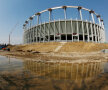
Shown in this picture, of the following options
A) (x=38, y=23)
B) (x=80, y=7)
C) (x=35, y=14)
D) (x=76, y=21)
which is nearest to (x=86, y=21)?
(x=76, y=21)

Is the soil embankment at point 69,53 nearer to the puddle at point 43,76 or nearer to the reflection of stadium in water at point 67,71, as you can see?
the reflection of stadium in water at point 67,71

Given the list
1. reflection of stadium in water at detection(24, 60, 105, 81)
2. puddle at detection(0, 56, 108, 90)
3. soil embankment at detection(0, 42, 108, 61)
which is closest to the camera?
puddle at detection(0, 56, 108, 90)

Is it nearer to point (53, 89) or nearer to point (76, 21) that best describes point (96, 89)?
point (53, 89)

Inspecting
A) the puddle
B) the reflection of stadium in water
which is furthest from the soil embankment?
the puddle

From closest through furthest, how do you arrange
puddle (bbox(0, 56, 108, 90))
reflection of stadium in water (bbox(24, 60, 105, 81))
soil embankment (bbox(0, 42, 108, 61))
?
puddle (bbox(0, 56, 108, 90)), reflection of stadium in water (bbox(24, 60, 105, 81)), soil embankment (bbox(0, 42, 108, 61))

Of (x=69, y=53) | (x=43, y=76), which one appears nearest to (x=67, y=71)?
(x=43, y=76)

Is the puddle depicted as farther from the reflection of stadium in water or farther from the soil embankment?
the soil embankment

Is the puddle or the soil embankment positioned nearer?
the puddle

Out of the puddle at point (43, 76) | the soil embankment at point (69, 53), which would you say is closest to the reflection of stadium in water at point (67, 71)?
the puddle at point (43, 76)

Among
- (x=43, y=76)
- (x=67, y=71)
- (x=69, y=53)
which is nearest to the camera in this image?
(x=43, y=76)

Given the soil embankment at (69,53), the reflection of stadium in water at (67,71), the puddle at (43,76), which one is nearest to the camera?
the puddle at (43,76)

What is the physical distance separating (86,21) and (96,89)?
4332cm

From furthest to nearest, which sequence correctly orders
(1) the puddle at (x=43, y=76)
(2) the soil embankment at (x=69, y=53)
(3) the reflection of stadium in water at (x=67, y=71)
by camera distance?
1. (2) the soil embankment at (x=69, y=53)
2. (3) the reflection of stadium in water at (x=67, y=71)
3. (1) the puddle at (x=43, y=76)

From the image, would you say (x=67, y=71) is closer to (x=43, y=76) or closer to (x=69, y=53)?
(x=43, y=76)
